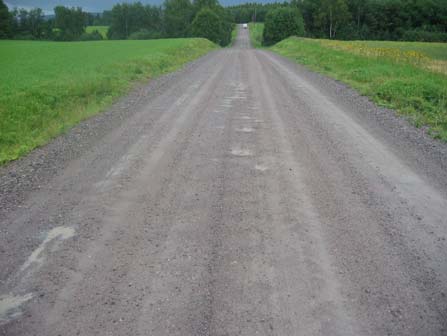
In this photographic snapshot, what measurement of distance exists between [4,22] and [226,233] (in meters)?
108

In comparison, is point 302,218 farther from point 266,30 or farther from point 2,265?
point 266,30

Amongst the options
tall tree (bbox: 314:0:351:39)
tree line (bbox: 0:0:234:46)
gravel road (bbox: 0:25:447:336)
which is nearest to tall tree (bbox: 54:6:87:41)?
tree line (bbox: 0:0:234:46)

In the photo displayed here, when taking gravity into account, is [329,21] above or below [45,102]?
above

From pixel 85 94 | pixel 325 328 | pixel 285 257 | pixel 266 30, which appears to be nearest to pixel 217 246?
pixel 285 257

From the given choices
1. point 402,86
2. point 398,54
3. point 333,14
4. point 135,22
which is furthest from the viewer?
point 135,22

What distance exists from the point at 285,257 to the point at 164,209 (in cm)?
189

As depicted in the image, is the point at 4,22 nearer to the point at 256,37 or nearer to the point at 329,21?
the point at 256,37

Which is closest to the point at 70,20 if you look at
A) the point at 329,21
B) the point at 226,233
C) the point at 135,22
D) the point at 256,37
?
the point at 135,22

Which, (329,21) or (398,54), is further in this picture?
(329,21)

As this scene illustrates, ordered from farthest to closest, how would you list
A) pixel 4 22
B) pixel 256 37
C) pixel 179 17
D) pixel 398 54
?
pixel 179 17 → pixel 256 37 → pixel 4 22 → pixel 398 54

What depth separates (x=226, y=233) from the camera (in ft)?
15.0

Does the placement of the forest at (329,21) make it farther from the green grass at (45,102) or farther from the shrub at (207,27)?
the green grass at (45,102)

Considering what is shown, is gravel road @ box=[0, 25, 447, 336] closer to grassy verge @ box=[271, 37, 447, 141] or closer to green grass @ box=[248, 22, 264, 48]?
grassy verge @ box=[271, 37, 447, 141]

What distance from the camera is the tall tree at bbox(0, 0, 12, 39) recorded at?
9019 cm
